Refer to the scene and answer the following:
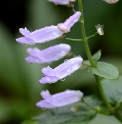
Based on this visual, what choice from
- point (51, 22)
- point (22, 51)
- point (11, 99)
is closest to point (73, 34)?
point (51, 22)

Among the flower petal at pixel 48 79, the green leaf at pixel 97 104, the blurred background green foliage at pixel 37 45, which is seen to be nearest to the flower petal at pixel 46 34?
the flower petal at pixel 48 79

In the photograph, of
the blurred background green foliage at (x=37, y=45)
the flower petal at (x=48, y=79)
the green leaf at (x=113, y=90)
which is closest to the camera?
the flower petal at (x=48, y=79)

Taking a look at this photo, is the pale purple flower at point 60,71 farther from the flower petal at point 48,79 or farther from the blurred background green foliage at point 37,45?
the blurred background green foliage at point 37,45

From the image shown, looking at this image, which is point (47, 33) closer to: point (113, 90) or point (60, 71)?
point (60, 71)

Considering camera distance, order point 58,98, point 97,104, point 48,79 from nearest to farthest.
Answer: point 48,79 < point 58,98 < point 97,104

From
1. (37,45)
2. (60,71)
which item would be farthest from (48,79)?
(37,45)
